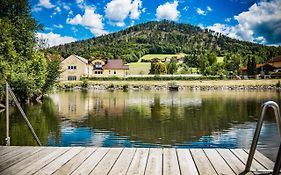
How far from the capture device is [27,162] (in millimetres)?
2215

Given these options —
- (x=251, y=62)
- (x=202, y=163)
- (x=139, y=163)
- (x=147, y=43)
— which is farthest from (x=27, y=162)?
(x=147, y=43)

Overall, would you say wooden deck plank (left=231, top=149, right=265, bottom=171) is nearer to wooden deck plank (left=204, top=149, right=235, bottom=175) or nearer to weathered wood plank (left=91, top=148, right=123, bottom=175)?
wooden deck plank (left=204, top=149, right=235, bottom=175)

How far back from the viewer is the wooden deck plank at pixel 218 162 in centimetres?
198

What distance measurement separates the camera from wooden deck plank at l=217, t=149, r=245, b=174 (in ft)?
6.64

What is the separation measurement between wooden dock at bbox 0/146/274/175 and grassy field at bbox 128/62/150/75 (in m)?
32.4

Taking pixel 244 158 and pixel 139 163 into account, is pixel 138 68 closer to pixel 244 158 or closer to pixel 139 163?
pixel 244 158

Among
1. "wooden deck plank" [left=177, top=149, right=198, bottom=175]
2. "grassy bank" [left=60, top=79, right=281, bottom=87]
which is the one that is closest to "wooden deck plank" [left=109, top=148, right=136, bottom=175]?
"wooden deck plank" [left=177, top=149, right=198, bottom=175]

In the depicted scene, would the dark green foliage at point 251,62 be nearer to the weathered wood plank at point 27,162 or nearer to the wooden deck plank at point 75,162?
the wooden deck plank at point 75,162

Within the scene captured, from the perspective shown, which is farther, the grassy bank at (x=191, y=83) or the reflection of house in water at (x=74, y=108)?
the grassy bank at (x=191, y=83)

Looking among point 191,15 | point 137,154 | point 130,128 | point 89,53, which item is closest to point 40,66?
point 130,128

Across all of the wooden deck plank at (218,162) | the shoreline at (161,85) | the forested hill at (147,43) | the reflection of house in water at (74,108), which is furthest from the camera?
the forested hill at (147,43)

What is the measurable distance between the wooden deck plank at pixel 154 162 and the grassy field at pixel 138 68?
106 ft

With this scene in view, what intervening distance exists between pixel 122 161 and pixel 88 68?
30.6 meters

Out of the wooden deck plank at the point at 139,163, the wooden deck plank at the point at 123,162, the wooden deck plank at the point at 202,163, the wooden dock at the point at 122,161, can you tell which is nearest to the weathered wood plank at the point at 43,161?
the wooden dock at the point at 122,161
